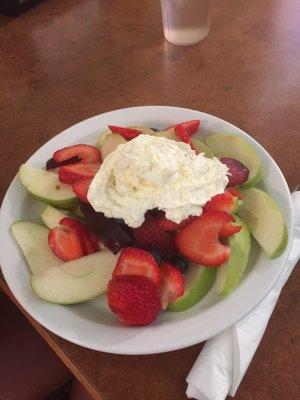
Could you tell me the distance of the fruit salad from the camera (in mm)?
708

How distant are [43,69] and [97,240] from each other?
0.73 metres

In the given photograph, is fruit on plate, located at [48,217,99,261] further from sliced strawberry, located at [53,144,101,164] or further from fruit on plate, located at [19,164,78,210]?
sliced strawberry, located at [53,144,101,164]

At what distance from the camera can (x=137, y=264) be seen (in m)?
0.70

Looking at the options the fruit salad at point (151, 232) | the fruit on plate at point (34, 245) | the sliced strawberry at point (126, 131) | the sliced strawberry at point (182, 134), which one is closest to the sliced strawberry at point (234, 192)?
the fruit salad at point (151, 232)

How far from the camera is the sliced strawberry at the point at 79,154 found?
0.90 meters

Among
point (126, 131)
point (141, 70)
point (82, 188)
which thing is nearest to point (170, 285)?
point (82, 188)

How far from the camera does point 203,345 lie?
0.73 meters

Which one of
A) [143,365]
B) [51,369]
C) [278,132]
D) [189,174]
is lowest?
[51,369]

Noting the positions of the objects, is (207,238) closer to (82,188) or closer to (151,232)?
(151,232)

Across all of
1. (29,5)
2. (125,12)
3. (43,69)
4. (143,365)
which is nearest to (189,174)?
(143,365)

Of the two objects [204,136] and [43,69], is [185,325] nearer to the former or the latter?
[204,136]

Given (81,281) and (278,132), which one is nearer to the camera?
(81,281)

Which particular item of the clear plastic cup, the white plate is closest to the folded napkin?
the white plate

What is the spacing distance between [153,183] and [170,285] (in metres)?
0.18
